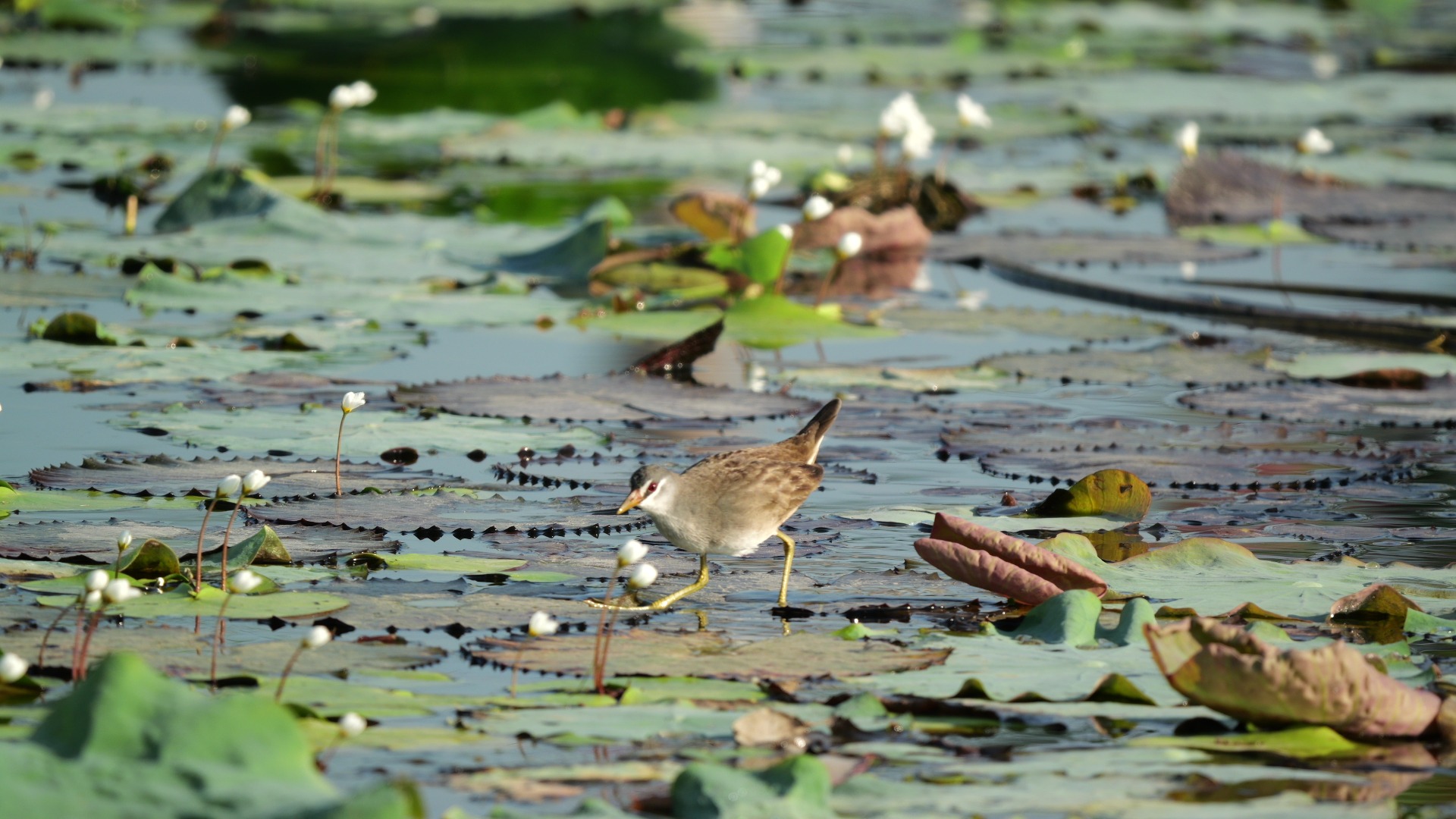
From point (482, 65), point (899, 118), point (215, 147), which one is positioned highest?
point (482, 65)

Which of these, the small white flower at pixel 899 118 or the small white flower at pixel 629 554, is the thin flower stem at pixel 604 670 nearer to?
the small white flower at pixel 629 554

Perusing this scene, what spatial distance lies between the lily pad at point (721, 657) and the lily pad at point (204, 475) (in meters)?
1.44

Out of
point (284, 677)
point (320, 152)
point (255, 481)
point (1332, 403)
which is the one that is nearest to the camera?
point (284, 677)

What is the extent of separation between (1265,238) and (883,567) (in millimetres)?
6892

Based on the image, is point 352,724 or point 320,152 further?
point 320,152

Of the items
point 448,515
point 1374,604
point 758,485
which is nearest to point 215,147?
point 448,515

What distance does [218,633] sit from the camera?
392cm

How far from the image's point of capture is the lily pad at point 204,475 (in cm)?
508

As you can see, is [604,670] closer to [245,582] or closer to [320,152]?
[245,582]

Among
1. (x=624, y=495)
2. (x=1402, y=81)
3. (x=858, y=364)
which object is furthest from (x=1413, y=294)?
(x=1402, y=81)

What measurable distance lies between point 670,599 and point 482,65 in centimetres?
1471

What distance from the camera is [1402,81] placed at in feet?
61.2

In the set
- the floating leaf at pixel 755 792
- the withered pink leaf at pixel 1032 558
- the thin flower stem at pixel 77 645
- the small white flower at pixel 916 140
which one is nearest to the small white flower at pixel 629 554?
the floating leaf at pixel 755 792

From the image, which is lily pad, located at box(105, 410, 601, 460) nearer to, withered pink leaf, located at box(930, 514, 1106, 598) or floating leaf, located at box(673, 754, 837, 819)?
withered pink leaf, located at box(930, 514, 1106, 598)
